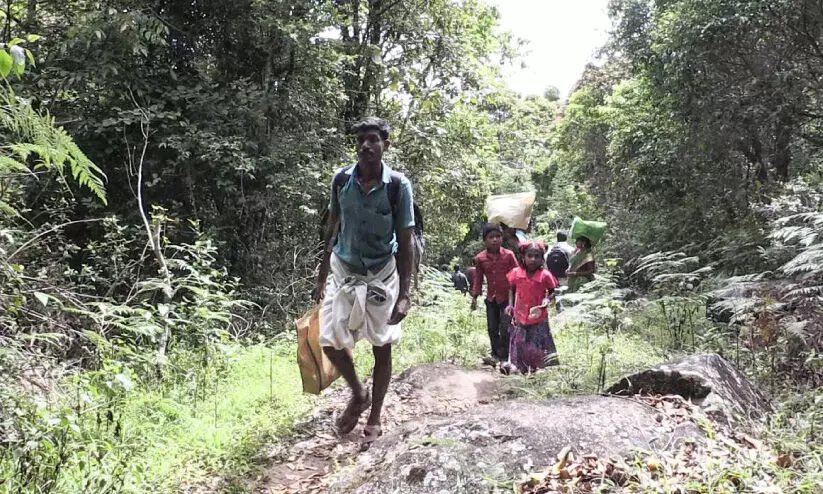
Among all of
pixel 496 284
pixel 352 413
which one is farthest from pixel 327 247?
pixel 496 284

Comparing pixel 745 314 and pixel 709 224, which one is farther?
pixel 709 224

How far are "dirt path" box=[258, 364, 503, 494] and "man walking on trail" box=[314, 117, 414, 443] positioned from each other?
0.31 meters

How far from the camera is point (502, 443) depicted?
284 cm

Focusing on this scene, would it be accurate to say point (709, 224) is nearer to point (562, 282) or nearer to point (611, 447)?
point (562, 282)

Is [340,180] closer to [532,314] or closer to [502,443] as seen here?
[502,443]

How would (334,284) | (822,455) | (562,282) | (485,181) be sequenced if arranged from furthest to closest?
(485,181)
(562,282)
(334,284)
(822,455)

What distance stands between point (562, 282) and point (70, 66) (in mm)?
7468

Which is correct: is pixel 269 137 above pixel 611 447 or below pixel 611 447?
above

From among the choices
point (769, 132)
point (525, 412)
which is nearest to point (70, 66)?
point (525, 412)

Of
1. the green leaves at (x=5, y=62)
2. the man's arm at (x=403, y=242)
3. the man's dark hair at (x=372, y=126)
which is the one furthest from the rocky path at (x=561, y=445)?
the green leaves at (x=5, y=62)

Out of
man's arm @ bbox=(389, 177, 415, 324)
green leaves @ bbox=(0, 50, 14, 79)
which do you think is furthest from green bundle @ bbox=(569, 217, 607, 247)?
green leaves @ bbox=(0, 50, 14, 79)

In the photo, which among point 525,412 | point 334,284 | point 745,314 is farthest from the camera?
point 745,314

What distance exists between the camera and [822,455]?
265 cm

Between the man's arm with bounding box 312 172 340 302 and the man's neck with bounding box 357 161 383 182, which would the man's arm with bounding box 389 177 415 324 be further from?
the man's arm with bounding box 312 172 340 302
